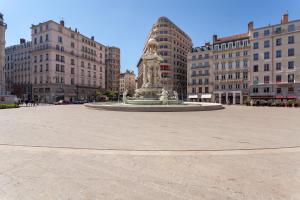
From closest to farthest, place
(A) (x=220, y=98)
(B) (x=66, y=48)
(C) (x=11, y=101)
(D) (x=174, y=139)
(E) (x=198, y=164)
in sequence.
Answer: (E) (x=198, y=164) → (D) (x=174, y=139) → (C) (x=11, y=101) → (A) (x=220, y=98) → (B) (x=66, y=48)

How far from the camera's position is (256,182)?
4051 millimetres

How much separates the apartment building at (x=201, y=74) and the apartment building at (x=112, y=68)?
5575cm

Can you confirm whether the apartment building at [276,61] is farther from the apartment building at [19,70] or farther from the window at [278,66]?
the apartment building at [19,70]

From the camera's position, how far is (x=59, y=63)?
62344mm

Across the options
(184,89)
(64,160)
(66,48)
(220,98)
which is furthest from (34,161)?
(184,89)

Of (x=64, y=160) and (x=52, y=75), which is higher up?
(x=52, y=75)

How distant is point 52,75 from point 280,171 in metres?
67.3

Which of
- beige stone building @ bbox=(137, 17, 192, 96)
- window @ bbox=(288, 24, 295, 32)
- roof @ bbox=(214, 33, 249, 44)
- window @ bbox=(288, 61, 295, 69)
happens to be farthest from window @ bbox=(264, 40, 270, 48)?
beige stone building @ bbox=(137, 17, 192, 96)

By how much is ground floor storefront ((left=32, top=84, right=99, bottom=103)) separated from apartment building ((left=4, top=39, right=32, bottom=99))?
6368 mm

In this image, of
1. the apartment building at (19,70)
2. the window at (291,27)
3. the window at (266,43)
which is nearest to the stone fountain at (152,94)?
the window at (266,43)

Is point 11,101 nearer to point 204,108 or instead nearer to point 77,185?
point 204,108

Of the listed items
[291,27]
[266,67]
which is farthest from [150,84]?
[291,27]

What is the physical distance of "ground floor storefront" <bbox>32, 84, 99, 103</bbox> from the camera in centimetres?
6006

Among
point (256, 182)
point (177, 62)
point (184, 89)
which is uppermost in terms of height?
point (177, 62)
